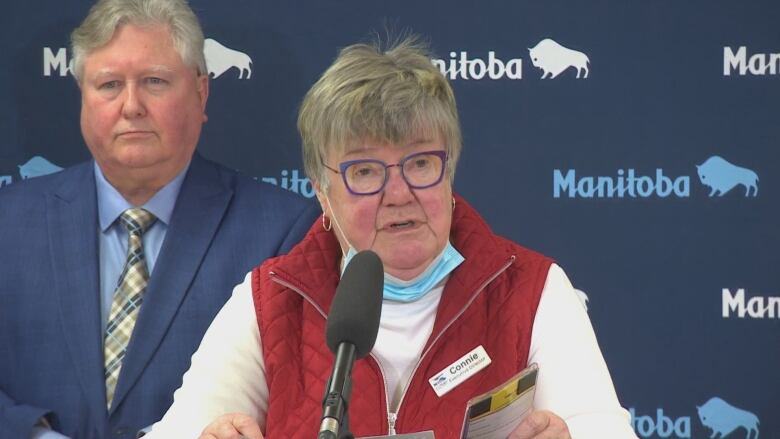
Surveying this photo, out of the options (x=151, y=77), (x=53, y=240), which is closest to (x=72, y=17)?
(x=151, y=77)

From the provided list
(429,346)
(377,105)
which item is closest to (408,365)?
(429,346)

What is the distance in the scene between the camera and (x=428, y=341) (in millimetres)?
2504

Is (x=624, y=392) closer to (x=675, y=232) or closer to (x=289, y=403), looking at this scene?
(x=675, y=232)

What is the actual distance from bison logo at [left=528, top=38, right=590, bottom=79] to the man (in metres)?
0.82

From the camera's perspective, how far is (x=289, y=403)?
8.11 ft

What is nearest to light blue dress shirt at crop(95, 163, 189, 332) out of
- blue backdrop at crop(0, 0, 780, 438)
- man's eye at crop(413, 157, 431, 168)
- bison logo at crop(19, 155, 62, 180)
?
bison logo at crop(19, 155, 62, 180)

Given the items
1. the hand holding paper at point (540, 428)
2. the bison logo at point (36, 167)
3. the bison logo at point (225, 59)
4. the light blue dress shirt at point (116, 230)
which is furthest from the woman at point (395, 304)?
the bison logo at point (36, 167)

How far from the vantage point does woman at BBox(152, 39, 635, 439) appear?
2453 millimetres

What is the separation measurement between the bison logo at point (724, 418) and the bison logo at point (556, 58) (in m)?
1.04

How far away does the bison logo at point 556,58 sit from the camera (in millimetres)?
3521

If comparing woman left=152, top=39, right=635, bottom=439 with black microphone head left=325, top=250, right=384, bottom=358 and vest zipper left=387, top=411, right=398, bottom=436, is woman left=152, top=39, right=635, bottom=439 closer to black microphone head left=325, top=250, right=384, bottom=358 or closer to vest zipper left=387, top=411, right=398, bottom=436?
vest zipper left=387, top=411, right=398, bottom=436

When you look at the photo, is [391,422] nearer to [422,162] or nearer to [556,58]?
[422,162]

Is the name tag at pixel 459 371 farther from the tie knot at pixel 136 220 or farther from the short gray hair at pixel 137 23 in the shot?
the short gray hair at pixel 137 23

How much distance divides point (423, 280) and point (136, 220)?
104cm
